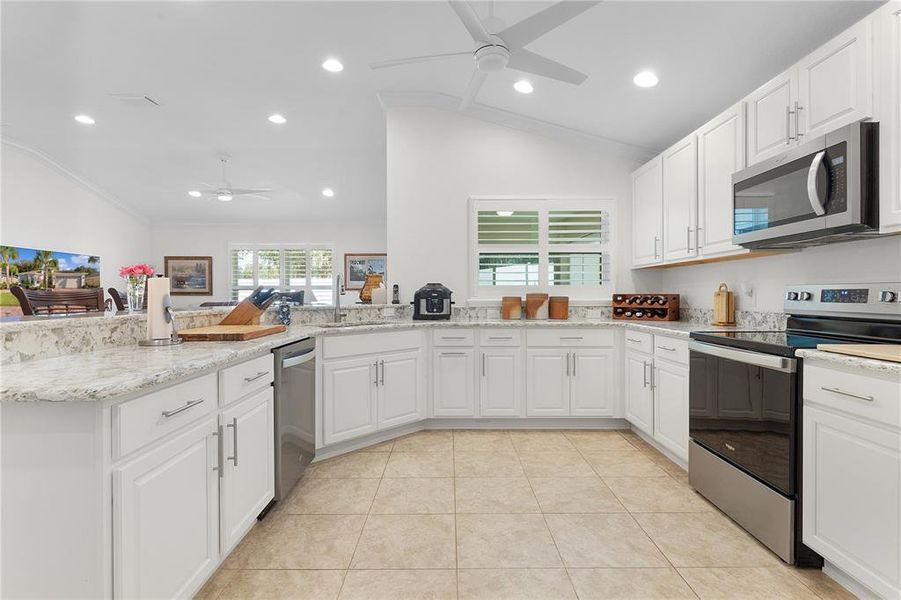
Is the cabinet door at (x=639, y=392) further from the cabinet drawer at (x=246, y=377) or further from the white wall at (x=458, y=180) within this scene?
the cabinet drawer at (x=246, y=377)

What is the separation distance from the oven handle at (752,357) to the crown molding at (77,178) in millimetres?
8025

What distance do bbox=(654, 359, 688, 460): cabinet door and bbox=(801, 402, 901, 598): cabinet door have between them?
936 mm

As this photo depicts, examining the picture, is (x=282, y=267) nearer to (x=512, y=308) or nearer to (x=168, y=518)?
(x=512, y=308)

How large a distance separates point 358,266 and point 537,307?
18.2 ft

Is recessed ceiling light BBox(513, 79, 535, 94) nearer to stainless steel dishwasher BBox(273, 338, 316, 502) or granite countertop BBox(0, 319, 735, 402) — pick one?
stainless steel dishwasher BBox(273, 338, 316, 502)

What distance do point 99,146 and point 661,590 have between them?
24.1 feet

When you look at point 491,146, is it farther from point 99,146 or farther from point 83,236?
point 83,236

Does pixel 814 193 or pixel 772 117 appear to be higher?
pixel 772 117

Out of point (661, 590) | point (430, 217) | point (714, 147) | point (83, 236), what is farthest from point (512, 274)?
point (83, 236)

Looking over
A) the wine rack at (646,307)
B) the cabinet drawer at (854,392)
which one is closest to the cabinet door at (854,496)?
the cabinet drawer at (854,392)

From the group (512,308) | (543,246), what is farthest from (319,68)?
(512,308)

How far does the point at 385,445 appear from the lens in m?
3.25

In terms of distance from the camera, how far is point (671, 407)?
9.18ft

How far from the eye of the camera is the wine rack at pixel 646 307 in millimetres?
3598
